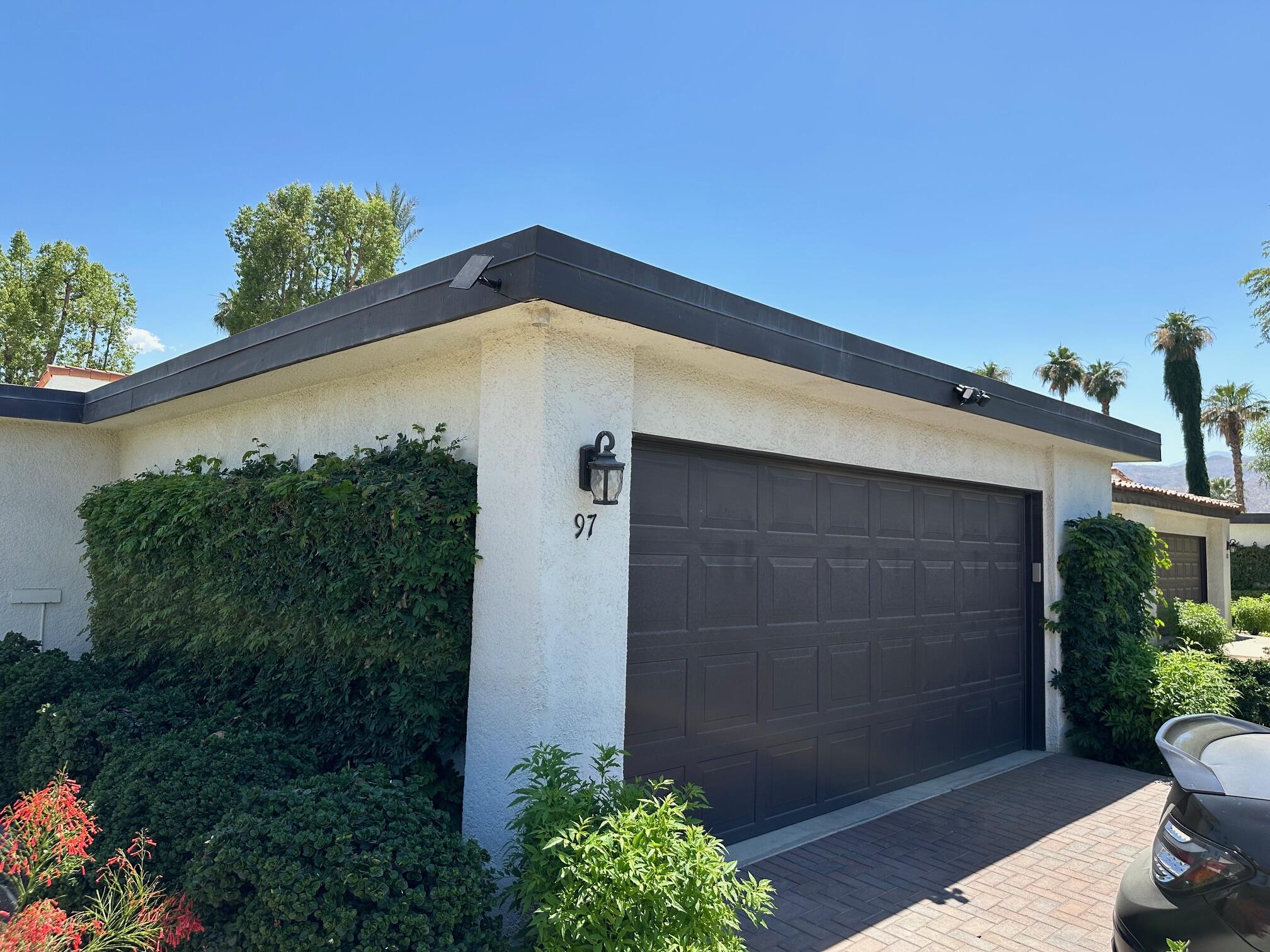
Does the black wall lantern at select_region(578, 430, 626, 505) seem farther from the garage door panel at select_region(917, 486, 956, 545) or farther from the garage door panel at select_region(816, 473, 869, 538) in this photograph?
the garage door panel at select_region(917, 486, 956, 545)

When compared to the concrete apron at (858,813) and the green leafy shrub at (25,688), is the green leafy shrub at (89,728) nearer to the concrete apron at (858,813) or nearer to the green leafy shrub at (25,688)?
the green leafy shrub at (25,688)

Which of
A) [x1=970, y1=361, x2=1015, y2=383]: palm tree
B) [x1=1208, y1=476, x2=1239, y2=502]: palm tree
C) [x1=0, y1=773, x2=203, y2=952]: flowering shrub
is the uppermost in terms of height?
[x1=970, y1=361, x2=1015, y2=383]: palm tree

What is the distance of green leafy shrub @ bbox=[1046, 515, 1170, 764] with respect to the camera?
7348 mm

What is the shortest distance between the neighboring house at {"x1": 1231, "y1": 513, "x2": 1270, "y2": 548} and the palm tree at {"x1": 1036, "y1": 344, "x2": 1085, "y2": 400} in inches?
652

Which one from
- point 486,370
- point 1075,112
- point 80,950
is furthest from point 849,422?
point 1075,112

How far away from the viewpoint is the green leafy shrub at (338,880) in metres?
2.77

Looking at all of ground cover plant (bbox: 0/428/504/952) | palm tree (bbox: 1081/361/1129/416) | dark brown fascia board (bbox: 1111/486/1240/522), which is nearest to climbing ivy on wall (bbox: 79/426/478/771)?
ground cover plant (bbox: 0/428/504/952)

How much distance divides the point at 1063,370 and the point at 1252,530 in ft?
57.0

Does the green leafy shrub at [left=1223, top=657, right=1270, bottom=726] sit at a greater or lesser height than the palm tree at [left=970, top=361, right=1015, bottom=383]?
lesser

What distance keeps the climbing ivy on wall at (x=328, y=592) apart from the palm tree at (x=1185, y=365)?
3461cm

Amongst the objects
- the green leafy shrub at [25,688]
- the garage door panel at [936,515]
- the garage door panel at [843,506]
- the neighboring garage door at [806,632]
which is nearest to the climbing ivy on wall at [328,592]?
the green leafy shrub at [25,688]

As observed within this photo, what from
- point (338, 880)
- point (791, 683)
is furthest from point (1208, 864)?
point (338, 880)

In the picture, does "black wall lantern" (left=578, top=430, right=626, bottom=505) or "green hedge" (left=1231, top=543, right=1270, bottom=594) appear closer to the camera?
"black wall lantern" (left=578, top=430, right=626, bottom=505)

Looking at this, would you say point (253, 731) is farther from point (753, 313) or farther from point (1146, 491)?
point (1146, 491)
